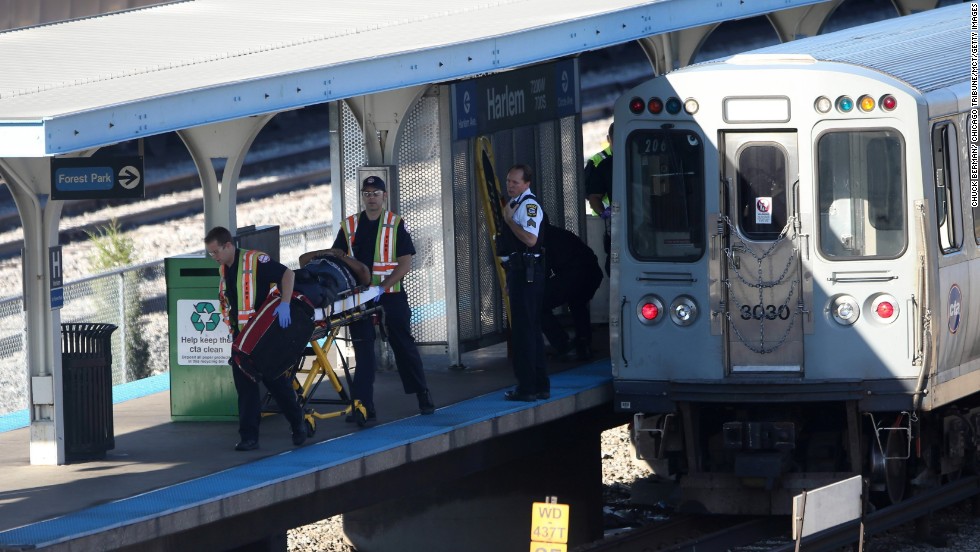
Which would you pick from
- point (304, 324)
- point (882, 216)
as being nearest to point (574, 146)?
point (882, 216)

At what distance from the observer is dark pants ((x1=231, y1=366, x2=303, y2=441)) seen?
9914 millimetres

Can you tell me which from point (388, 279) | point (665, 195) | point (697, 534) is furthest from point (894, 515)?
point (388, 279)

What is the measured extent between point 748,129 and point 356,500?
3595mm

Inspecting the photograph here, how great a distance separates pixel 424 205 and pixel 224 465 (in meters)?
3.56

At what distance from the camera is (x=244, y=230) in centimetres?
1134

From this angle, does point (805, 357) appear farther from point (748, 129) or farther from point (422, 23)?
point (422, 23)

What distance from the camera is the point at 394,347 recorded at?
10891 mm

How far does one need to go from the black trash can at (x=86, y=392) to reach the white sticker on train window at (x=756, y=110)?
4268 millimetres

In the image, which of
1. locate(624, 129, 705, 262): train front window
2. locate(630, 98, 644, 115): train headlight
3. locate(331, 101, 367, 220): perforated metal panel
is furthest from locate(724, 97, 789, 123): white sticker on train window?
locate(331, 101, 367, 220): perforated metal panel

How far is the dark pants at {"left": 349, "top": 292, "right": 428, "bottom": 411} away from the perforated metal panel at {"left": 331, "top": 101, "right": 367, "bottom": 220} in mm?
1885

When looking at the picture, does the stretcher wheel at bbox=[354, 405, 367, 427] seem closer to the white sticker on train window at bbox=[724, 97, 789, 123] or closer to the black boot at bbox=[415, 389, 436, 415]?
the black boot at bbox=[415, 389, 436, 415]

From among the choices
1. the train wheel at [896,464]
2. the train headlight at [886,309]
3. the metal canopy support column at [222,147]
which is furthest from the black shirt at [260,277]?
the train wheel at [896,464]

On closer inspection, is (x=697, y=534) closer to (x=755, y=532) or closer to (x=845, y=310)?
(x=755, y=532)

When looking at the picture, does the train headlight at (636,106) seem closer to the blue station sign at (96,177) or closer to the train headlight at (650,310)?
the train headlight at (650,310)
